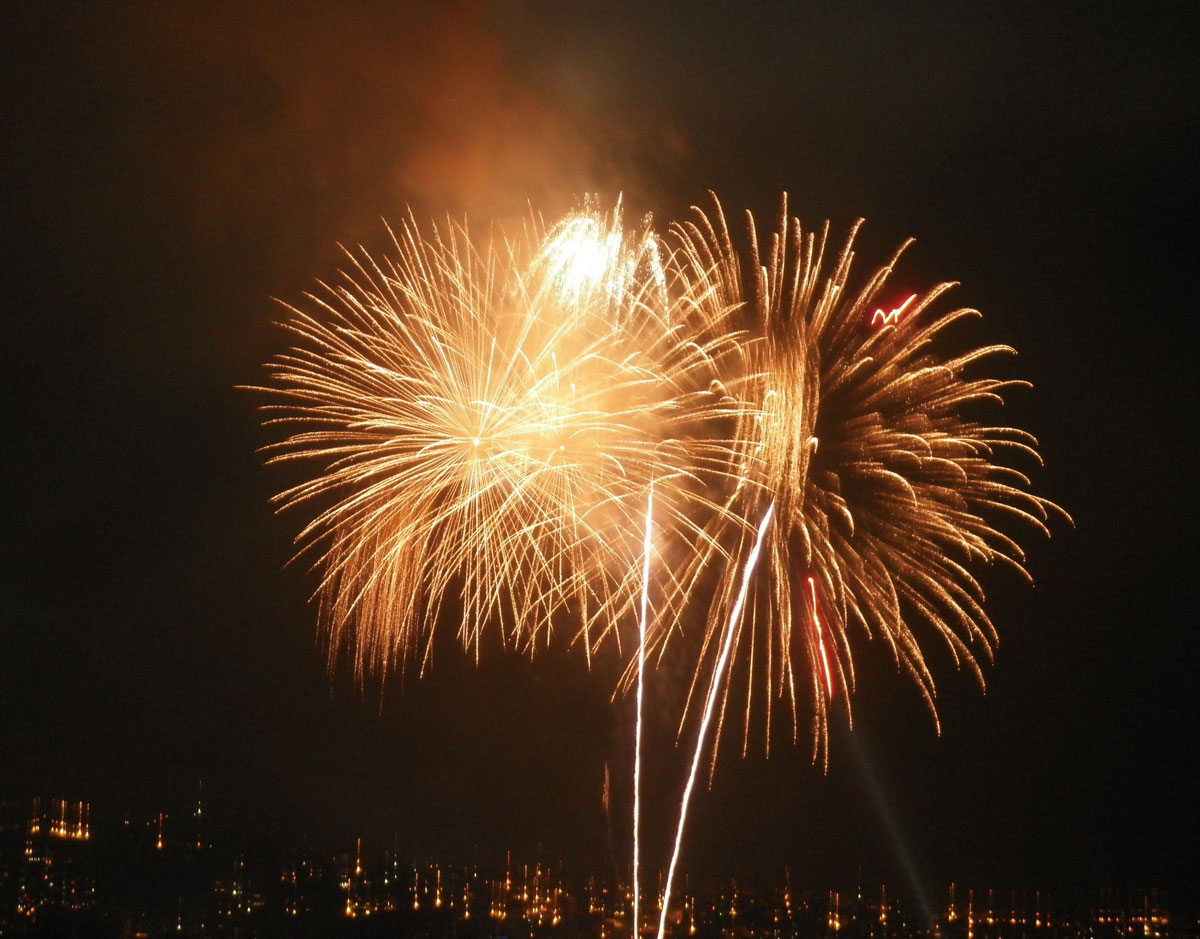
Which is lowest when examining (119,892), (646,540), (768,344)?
(119,892)

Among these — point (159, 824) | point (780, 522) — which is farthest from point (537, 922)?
point (780, 522)

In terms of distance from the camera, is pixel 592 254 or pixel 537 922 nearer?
pixel 592 254

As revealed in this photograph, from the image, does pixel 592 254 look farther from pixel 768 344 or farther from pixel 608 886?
pixel 608 886

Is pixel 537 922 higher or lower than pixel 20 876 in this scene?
lower

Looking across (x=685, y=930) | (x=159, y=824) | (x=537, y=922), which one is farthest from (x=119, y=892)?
(x=685, y=930)

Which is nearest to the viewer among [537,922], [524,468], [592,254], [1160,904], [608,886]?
[592,254]

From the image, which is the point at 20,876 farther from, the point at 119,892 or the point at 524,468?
the point at 524,468

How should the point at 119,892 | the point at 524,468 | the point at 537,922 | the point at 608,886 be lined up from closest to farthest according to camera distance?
1. the point at 524,468
2. the point at 119,892
3. the point at 608,886
4. the point at 537,922

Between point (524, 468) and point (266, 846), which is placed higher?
point (524, 468)

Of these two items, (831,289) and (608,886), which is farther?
(608,886)
